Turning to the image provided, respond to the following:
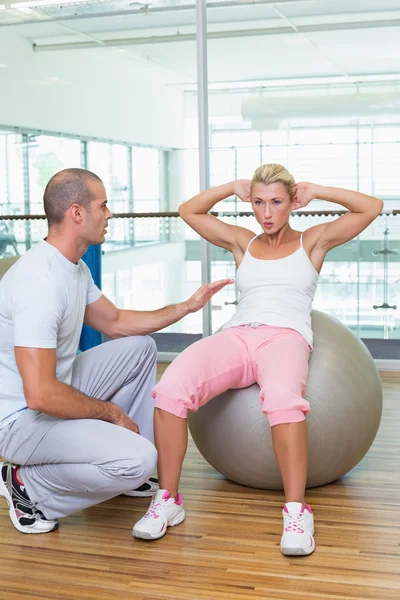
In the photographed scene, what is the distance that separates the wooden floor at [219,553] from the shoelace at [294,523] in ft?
0.22

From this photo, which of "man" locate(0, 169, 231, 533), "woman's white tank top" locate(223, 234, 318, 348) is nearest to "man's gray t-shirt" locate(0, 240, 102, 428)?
"man" locate(0, 169, 231, 533)

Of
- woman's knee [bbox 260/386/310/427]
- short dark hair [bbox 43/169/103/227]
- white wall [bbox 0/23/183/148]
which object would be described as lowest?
woman's knee [bbox 260/386/310/427]

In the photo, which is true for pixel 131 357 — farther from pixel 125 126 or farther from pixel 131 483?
pixel 125 126

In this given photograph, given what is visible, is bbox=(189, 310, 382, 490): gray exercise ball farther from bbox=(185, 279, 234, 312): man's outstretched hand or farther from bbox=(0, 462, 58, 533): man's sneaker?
bbox=(0, 462, 58, 533): man's sneaker

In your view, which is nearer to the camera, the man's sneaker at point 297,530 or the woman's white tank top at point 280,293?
the man's sneaker at point 297,530

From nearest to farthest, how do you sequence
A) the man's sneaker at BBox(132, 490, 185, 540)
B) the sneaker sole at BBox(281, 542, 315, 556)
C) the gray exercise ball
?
the sneaker sole at BBox(281, 542, 315, 556)
the man's sneaker at BBox(132, 490, 185, 540)
the gray exercise ball

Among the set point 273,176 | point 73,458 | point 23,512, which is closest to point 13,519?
point 23,512

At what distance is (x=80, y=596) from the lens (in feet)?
6.25

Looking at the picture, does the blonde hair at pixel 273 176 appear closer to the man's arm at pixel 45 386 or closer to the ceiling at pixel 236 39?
the man's arm at pixel 45 386

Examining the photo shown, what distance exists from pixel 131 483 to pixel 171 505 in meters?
0.17

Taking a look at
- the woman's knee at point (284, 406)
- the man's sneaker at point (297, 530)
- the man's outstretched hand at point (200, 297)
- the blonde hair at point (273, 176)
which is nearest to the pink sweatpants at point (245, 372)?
the woman's knee at point (284, 406)

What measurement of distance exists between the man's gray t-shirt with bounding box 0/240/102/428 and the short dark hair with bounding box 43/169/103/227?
10cm

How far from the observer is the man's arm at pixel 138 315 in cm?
252

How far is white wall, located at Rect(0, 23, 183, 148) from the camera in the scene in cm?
473
